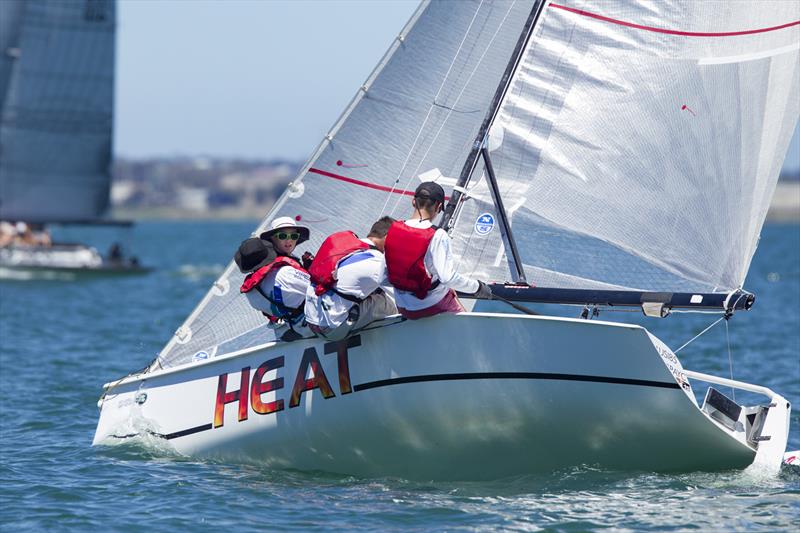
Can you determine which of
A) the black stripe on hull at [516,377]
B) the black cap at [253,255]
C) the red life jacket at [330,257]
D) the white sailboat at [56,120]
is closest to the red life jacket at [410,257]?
the red life jacket at [330,257]

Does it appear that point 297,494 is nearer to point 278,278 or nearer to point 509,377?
point 278,278

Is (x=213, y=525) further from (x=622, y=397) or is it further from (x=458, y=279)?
(x=622, y=397)

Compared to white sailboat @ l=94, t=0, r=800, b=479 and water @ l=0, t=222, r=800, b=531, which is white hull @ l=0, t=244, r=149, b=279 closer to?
water @ l=0, t=222, r=800, b=531

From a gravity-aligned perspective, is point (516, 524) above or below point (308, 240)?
below

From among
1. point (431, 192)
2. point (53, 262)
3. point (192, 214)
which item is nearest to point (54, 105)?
point (53, 262)

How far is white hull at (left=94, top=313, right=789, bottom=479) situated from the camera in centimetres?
710

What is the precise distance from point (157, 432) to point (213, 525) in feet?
6.22

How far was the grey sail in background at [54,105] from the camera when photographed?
3381 centimetres

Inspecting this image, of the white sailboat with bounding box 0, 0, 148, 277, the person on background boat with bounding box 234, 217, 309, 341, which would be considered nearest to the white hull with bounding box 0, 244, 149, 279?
the white sailboat with bounding box 0, 0, 148, 277

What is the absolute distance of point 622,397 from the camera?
713 cm

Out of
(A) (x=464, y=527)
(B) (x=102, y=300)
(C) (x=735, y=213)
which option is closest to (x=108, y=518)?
(A) (x=464, y=527)

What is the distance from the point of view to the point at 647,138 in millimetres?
7914

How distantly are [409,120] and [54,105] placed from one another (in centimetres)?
2757

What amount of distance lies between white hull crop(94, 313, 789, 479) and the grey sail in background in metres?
27.7
